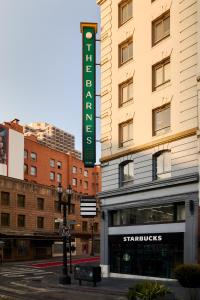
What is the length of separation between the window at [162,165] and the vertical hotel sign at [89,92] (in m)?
6.33

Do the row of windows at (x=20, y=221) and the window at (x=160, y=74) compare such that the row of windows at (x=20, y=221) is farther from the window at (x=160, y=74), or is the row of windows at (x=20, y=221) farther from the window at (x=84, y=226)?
the window at (x=160, y=74)

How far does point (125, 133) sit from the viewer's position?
119 ft

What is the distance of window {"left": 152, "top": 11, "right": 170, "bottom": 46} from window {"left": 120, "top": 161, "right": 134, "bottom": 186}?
8942mm

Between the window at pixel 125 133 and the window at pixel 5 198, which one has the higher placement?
the window at pixel 125 133

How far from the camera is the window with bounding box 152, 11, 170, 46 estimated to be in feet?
→ 107

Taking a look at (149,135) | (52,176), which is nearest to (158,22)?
(149,135)

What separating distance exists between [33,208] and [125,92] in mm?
37623

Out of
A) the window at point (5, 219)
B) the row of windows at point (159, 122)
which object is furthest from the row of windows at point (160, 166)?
the window at point (5, 219)

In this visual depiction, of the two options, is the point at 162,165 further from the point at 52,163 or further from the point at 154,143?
the point at 52,163

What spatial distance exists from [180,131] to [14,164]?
55.7m

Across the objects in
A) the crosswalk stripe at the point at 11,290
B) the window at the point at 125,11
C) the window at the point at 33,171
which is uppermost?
the window at the point at 125,11

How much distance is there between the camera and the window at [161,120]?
3200 centimetres

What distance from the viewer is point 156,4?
110 feet

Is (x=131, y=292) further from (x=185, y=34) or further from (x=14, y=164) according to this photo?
(x=14, y=164)
